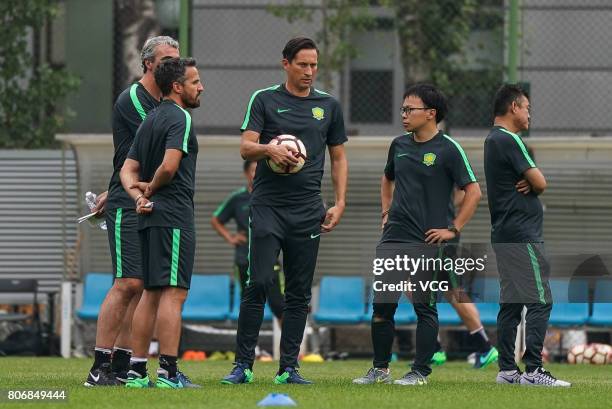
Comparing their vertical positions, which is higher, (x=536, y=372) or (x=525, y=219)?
(x=525, y=219)

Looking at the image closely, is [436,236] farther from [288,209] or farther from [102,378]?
[102,378]

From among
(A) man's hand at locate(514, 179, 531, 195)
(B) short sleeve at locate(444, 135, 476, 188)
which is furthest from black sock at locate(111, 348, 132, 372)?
(A) man's hand at locate(514, 179, 531, 195)

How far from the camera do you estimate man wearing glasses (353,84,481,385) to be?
1056cm

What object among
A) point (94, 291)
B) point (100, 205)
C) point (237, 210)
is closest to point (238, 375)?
point (100, 205)

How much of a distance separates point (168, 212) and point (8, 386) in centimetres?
178

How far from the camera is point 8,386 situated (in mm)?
10273

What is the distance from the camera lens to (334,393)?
378 inches

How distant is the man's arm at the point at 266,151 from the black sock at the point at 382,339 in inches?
55.7

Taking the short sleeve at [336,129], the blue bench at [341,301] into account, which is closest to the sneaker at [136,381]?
the short sleeve at [336,129]

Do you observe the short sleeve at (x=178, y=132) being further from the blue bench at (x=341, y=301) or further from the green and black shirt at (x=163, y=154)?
the blue bench at (x=341, y=301)

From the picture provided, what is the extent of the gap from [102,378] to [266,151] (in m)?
1.86

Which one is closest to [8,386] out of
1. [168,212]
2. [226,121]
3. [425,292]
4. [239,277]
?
[168,212]

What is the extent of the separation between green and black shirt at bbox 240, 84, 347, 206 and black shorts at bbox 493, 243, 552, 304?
1.43 m

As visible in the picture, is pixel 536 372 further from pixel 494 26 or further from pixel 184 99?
pixel 494 26
